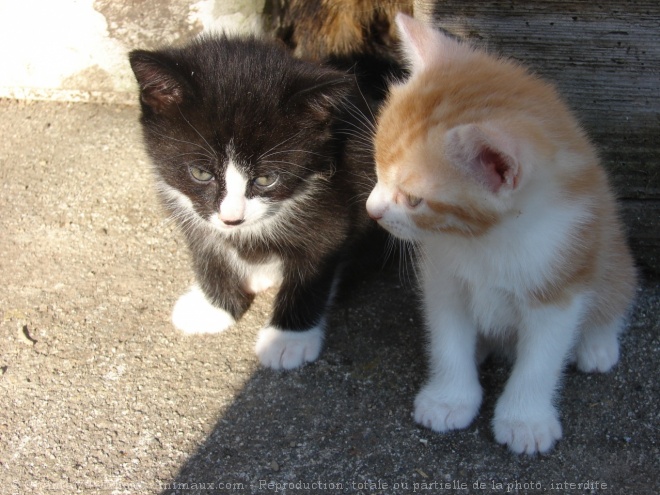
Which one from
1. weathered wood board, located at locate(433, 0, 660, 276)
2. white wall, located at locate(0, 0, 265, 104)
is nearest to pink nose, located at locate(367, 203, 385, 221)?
weathered wood board, located at locate(433, 0, 660, 276)

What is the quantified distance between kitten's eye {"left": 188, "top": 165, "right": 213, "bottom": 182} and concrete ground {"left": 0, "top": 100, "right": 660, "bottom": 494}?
0.61 meters

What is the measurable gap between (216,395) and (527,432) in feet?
2.96

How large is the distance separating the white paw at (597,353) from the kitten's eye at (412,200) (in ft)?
2.88

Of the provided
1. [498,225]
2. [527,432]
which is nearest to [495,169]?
[498,225]

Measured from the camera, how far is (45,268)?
8.36 feet

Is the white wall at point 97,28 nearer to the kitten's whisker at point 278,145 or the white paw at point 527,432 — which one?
the kitten's whisker at point 278,145

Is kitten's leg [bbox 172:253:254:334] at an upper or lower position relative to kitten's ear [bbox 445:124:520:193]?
lower

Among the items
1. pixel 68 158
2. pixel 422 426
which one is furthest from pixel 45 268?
pixel 422 426

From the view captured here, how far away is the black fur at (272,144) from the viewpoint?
189cm

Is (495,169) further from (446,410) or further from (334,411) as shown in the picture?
(334,411)

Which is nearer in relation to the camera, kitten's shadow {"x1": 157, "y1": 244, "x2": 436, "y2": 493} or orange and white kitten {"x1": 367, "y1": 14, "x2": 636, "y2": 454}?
orange and white kitten {"x1": 367, "y1": 14, "x2": 636, "y2": 454}

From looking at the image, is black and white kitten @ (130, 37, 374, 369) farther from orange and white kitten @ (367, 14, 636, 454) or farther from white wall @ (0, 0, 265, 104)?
white wall @ (0, 0, 265, 104)

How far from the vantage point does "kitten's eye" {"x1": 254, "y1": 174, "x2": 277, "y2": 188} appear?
196cm

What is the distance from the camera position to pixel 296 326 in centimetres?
226
